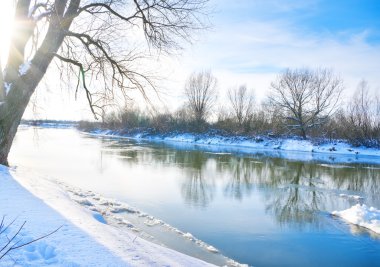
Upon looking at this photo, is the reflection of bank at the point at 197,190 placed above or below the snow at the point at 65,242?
below

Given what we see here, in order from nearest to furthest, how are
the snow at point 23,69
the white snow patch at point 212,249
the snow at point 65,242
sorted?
1. the snow at point 65,242
2. the white snow patch at point 212,249
3. the snow at point 23,69

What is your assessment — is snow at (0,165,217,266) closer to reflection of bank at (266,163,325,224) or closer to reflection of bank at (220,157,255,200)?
reflection of bank at (266,163,325,224)

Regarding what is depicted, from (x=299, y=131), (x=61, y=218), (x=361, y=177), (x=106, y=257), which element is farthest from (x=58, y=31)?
(x=299, y=131)

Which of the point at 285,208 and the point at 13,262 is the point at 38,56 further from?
the point at 285,208

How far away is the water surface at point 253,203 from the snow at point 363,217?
22 cm

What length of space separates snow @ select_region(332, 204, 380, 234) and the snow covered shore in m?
15.2

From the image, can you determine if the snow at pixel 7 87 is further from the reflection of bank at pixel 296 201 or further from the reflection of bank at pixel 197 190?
the reflection of bank at pixel 296 201

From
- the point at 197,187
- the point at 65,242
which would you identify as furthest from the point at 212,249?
the point at 197,187

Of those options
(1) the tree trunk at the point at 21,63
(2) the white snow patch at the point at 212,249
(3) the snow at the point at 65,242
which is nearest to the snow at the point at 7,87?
(1) the tree trunk at the point at 21,63

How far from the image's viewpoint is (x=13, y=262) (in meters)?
2.98

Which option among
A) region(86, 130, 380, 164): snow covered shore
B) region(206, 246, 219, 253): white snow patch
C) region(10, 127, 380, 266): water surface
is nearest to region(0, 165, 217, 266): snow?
region(206, 246, 219, 253): white snow patch

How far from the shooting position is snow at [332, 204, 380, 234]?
731cm

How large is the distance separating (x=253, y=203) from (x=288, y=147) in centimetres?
2555

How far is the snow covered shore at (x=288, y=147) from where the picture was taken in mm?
25664
